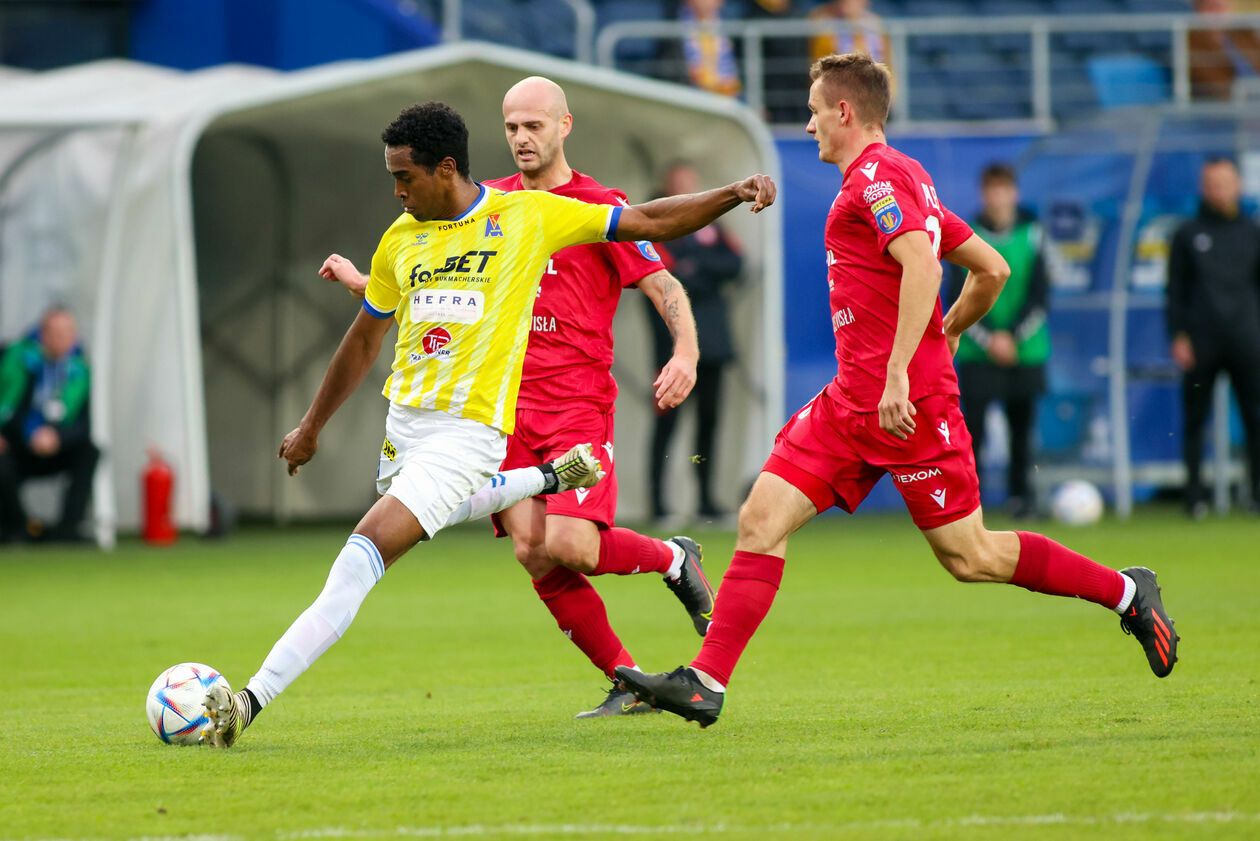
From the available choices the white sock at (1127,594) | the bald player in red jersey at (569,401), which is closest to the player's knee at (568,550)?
the bald player in red jersey at (569,401)

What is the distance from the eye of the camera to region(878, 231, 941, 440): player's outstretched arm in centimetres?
523

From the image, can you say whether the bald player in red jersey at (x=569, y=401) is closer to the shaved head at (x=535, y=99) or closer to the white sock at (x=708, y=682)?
the shaved head at (x=535, y=99)

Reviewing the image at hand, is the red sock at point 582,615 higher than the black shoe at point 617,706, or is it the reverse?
the red sock at point 582,615

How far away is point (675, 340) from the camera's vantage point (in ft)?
19.5

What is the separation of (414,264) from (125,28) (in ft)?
47.2

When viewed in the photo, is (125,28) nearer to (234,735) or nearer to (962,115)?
(962,115)

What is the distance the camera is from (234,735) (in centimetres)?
514

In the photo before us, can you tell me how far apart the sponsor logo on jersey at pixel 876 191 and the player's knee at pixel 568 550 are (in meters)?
1.47

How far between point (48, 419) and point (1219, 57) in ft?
39.0

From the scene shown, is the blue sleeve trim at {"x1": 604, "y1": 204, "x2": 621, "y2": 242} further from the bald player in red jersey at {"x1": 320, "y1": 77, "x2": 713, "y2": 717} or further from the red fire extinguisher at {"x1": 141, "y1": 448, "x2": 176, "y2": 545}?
the red fire extinguisher at {"x1": 141, "y1": 448, "x2": 176, "y2": 545}

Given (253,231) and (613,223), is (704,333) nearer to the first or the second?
(253,231)

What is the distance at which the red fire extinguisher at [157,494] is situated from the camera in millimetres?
13656

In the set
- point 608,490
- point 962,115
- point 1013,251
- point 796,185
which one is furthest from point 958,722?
point 962,115

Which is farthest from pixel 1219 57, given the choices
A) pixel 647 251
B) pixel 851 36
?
→ pixel 647 251
